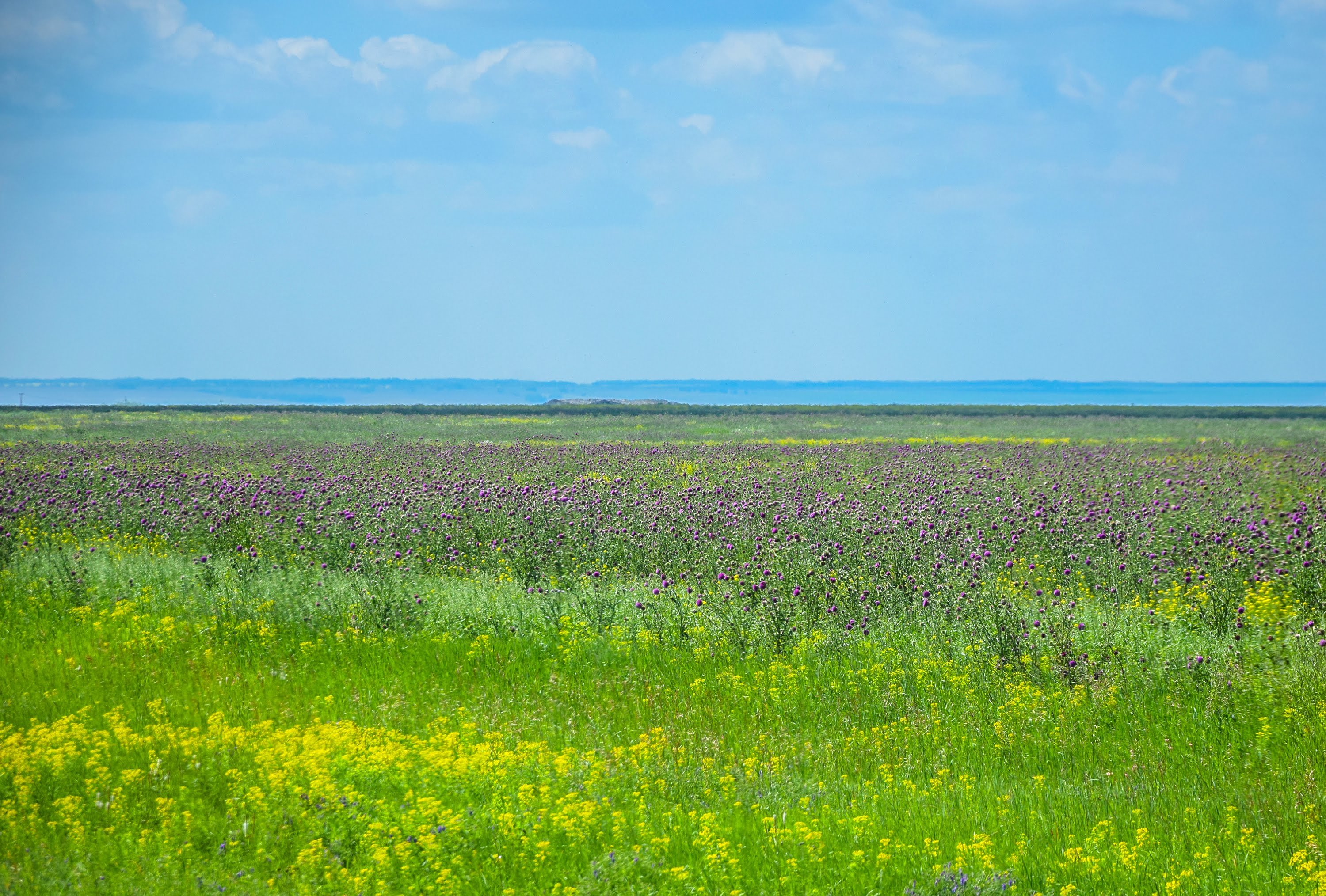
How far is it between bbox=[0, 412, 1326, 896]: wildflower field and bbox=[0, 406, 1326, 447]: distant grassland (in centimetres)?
2394

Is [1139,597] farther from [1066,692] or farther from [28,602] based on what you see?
[28,602]

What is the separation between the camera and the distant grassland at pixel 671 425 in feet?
133

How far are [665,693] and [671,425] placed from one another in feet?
152

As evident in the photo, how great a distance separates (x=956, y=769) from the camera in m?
6.40

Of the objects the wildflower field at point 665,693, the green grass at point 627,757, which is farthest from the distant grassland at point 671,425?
the green grass at point 627,757

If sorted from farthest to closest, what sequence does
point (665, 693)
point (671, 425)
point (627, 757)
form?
point (671, 425) → point (665, 693) → point (627, 757)

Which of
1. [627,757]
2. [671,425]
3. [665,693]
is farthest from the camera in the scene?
[671,425]

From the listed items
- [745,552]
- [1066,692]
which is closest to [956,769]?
[1066,692]

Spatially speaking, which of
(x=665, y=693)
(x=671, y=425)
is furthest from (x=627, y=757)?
(x=671, y=425)

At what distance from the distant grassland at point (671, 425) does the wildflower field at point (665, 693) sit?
23.9 m

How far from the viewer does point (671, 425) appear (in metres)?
54.3

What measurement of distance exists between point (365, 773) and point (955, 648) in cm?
502

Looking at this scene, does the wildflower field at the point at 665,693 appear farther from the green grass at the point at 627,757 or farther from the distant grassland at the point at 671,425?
the distant grassland at the point at 671,425

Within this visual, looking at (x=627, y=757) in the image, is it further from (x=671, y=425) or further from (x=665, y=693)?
(x=671, y=425)
